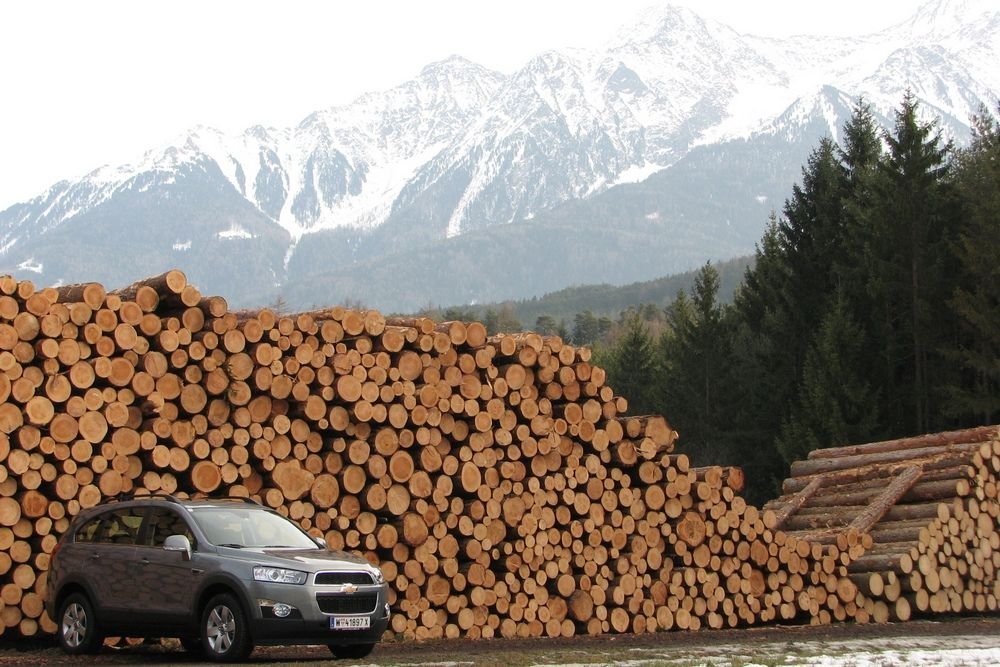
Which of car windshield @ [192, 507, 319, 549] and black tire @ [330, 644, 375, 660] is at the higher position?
car windshield @ [192, 507, 319, 549]

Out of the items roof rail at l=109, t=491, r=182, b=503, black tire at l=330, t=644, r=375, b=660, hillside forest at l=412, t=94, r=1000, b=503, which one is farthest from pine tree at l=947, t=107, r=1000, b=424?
roof rail at l=109, t=491, r=182, b=503

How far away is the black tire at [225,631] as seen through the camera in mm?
12141

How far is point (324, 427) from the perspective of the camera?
662 inches

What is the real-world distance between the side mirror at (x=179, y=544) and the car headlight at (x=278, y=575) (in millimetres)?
823

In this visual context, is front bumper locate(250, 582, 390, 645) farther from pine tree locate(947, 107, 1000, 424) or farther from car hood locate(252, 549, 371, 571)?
pine tree locate(947, 107, 1000, 424)

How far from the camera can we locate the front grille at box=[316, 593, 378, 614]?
1227 cm

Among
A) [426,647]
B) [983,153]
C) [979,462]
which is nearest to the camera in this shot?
[426,647]

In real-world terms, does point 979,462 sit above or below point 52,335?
below

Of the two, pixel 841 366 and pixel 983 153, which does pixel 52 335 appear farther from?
pixel 983 153

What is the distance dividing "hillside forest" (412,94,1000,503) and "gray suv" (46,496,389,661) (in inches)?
929

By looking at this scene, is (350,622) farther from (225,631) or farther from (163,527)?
(163,527)

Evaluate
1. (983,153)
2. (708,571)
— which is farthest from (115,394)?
(983,153)

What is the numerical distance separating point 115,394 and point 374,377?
11.0 ft

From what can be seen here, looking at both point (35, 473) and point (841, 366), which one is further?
point (841, 366)
